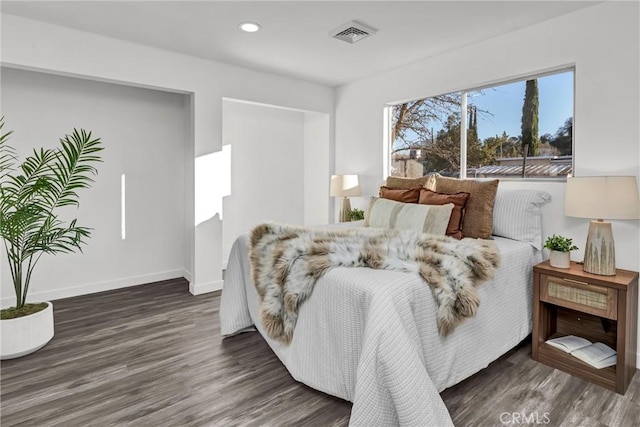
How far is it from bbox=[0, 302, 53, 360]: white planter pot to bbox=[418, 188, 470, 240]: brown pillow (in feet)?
9.55

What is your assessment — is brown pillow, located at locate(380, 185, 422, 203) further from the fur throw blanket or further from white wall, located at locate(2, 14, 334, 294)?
white wall, located at locate(2, 14, 334, 294)

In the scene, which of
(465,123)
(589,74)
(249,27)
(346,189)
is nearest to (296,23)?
(249,27)

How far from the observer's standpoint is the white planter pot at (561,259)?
2281 millimetres

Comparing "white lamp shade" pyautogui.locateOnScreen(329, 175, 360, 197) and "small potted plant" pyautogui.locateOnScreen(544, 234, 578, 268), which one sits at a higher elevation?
"white lamp shade" pyautogui.locateOnScreen(329, 175, 360, 197)

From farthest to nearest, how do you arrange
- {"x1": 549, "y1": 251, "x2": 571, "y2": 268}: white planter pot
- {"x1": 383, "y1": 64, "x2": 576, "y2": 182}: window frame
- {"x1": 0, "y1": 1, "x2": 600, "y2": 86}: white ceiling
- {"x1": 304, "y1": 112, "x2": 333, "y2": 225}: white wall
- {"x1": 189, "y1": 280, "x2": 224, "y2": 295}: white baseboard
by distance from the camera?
{"x1": 304, "y1": 112, "x2": 333, "y2": 225}: white wall, {"x1": 189, "y1": 280, "x2": 224, "y2": 295}: white baseboard, {"x1": 383, "y1": 64, "x2": 576, "y2": 182}: window frame, {"x1": 0, "y1": 1, "x2": 600, "y2": 86}: white ceiling, {"x1": 549, "y1": 251, "x2": 571, "y2": 268}: white planter pot

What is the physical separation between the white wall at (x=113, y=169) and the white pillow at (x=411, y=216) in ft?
8.10

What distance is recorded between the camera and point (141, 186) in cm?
394

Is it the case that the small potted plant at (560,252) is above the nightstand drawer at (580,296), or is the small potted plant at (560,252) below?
above

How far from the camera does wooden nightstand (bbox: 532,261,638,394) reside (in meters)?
2.02

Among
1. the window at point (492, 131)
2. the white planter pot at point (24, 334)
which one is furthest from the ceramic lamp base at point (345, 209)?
the white planter pot at point (24, 334)

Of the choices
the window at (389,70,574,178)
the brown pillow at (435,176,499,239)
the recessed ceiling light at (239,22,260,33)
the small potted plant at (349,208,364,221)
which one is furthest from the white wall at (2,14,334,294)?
the brown pillow at (435,176,499,239)

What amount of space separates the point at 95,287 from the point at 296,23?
3266 mm

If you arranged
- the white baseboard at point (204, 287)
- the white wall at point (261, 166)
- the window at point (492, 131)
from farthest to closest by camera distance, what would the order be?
the white wall at point (261, 166) < the white baseboard at point (204, 287) < the window at point (492, 131)

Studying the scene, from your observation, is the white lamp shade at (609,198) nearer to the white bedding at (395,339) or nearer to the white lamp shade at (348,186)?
the white bedding at (395,339)
